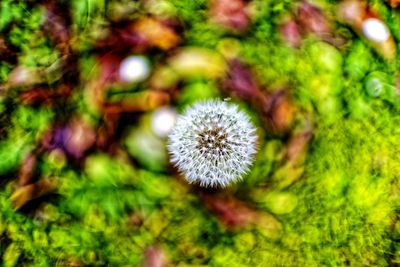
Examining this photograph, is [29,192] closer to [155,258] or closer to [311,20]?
[155,258]

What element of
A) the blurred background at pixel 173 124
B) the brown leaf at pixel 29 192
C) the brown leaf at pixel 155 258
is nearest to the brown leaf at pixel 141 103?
the blurred background at pixel 173 124

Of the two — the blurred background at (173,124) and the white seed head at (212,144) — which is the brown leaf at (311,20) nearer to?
the blurred background at (173,124)

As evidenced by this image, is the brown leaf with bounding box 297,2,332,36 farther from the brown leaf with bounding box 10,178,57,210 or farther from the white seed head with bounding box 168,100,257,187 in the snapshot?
the brown leaf with bounding box 10,178,57,210

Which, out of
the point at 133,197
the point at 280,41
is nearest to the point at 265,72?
the point at 280,41

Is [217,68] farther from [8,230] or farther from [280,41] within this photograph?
[8,230]

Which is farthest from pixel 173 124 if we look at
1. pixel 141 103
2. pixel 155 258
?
pixel 155 258

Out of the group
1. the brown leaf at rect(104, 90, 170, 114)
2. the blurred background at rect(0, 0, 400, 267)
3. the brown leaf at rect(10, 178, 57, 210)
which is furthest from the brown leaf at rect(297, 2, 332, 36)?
the brown leaf at rect(10, 178, 57, 210)

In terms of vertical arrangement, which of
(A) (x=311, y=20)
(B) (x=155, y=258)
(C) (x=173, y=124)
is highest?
(A) (x=311, y=20)

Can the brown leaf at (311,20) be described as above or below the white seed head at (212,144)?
above
